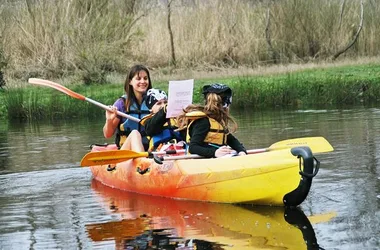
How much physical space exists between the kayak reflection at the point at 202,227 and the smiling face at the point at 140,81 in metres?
1.78

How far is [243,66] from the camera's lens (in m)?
24.5

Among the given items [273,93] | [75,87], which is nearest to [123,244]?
[273,93]

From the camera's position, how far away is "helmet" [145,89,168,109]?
10609 millimetres

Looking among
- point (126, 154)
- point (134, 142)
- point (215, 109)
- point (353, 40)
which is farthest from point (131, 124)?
point (353, 40)

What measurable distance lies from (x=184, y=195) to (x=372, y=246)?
2.93 metres

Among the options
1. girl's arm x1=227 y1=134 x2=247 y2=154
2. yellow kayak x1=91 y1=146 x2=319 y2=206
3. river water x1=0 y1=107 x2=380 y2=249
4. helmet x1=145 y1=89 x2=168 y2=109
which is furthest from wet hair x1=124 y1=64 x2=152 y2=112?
girl's arm x1=227 y1=134 x2=247 y2=154

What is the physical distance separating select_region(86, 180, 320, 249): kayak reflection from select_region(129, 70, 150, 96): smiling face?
1776mm

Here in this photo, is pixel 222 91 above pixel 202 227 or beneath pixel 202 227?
above

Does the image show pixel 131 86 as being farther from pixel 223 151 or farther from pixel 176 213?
pixel 176 213

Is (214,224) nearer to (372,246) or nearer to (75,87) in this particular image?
(372,246)

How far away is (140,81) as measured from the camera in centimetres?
1077

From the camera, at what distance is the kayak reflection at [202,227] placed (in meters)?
7.15

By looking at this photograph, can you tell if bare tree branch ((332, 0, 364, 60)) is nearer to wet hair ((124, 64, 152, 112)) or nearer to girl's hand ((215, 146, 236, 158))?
wet hair ((124, 64, 152, 112))

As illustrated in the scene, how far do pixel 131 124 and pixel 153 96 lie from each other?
51 cm
